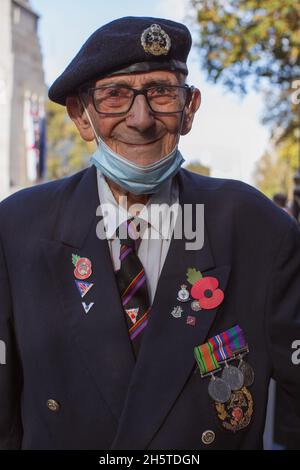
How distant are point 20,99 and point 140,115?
129ft

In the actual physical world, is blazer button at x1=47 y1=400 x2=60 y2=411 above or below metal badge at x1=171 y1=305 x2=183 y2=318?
below

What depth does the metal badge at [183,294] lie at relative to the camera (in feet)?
7.96

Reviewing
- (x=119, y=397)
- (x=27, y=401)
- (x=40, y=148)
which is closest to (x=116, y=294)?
(x=119, y=397)

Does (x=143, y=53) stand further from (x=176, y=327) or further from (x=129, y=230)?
(x=176, y=327)

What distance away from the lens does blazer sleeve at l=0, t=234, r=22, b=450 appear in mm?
2438

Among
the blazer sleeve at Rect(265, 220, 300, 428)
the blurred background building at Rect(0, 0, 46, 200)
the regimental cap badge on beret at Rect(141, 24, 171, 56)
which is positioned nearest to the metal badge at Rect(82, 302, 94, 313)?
the blazer sleeve at Rect(265, 220, 300, 428)

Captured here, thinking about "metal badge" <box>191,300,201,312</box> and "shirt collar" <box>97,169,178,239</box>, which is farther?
"shirt collar" <box>97,169,178,239</box>

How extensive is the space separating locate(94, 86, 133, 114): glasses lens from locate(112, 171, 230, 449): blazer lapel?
509 millimetres

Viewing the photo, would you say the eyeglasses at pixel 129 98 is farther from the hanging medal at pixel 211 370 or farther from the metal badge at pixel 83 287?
the hanging medal at pixel 211 370

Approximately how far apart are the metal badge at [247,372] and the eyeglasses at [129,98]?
889 millimetres

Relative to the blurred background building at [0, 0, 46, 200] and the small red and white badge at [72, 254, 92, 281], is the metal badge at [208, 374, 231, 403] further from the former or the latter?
the blurred background building at [0, 0, 46, 200]

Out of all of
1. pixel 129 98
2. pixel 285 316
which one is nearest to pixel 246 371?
pixel 285 316

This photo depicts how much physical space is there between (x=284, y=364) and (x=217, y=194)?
0.65m

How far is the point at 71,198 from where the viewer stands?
2602 millimetres
